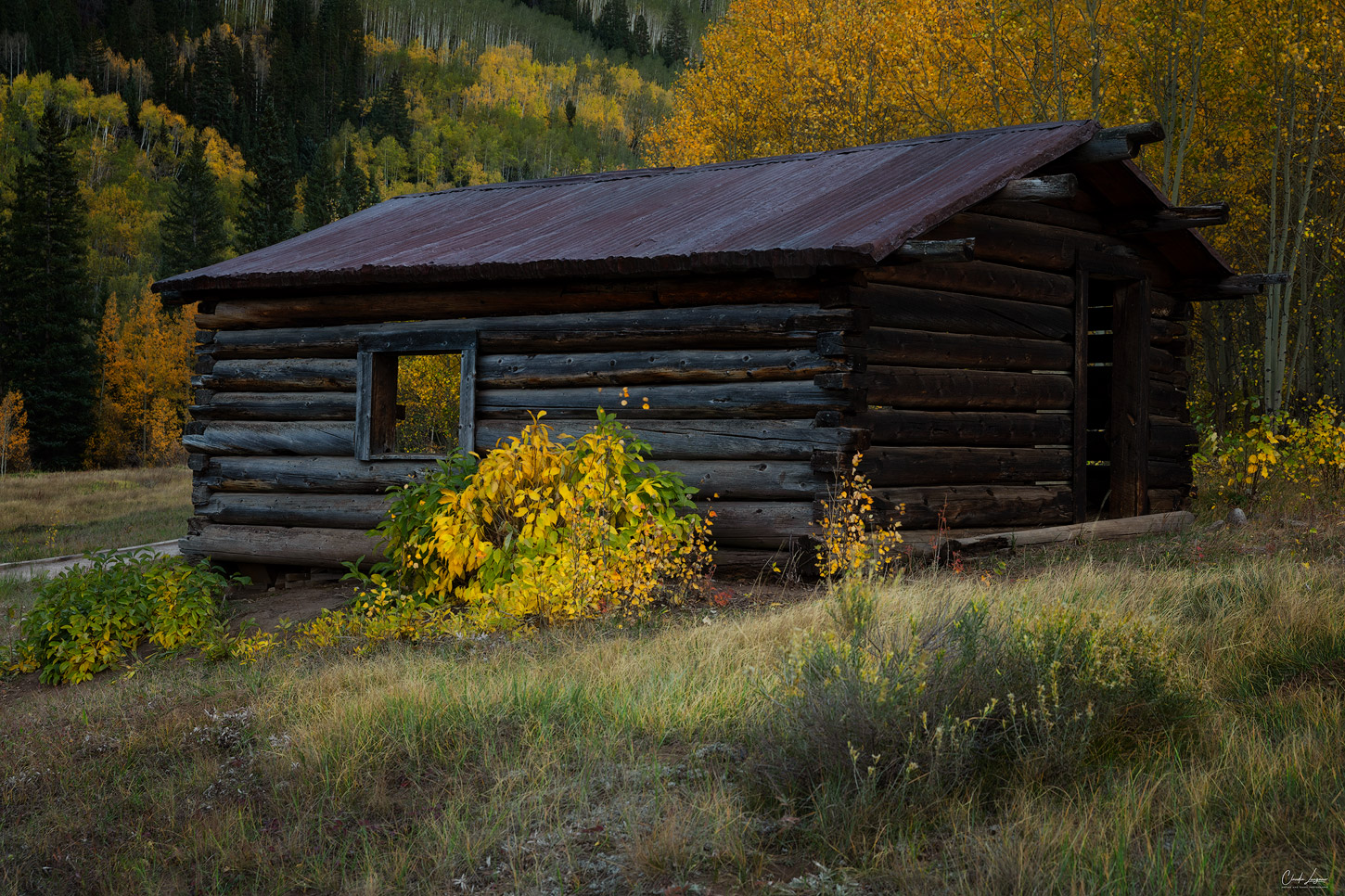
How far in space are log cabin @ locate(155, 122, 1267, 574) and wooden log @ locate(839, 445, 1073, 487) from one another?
0.10ft

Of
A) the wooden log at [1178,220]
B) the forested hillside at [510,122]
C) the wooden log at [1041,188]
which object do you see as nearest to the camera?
the wooden log at [1041,188]

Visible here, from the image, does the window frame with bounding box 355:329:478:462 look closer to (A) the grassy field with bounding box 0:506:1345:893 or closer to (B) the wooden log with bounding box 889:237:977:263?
(B) the wooden log with bounding box 889:237:977:263

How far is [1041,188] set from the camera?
8797 millimetres

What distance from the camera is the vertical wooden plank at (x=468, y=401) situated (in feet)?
33.3

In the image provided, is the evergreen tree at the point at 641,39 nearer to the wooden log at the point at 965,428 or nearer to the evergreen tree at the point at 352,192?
the evergreen tree at the point at 352,192

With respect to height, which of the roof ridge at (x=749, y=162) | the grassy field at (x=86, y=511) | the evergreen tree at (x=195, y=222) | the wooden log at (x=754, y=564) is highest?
the evergreen tree at (x=195, y=222)

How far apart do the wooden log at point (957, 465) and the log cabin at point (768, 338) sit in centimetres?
3

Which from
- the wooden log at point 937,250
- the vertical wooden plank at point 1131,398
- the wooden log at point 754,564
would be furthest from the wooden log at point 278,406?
the vertical wooden plank at point 1131,398

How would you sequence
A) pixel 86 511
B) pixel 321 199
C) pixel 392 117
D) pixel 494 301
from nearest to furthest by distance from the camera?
pixel 494 301
pixel 86 511
pixel 321 199
pixel 392 117

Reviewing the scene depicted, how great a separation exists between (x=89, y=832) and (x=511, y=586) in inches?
133

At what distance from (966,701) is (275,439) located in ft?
29.9

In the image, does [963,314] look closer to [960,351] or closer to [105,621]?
[960,351]

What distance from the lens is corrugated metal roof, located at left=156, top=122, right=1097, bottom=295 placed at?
8.34 m

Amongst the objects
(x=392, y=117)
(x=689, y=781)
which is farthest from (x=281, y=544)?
(x=392, y=117)
